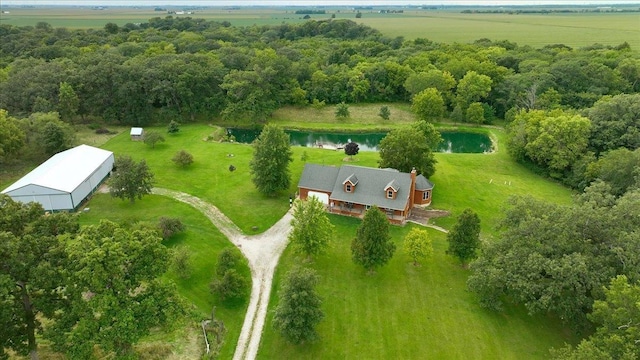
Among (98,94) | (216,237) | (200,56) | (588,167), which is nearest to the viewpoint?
(216,237)

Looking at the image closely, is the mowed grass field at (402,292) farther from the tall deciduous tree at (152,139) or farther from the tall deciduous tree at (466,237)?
the tall deciduous tree at (152,139)

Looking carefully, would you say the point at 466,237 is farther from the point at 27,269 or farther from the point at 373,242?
the point at 27,269

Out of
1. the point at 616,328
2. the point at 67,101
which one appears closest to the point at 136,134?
the point at 67,101

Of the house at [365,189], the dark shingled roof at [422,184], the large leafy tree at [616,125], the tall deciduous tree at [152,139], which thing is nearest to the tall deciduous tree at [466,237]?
the house at [365,189]

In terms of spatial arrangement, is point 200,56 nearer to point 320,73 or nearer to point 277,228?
point 320,73

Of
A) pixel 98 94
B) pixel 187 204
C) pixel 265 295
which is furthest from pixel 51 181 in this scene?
pixel 98 94

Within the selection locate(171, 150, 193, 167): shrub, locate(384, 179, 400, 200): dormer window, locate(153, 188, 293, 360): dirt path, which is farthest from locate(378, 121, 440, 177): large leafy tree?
locate(171, 150, 193, 167): shrub
